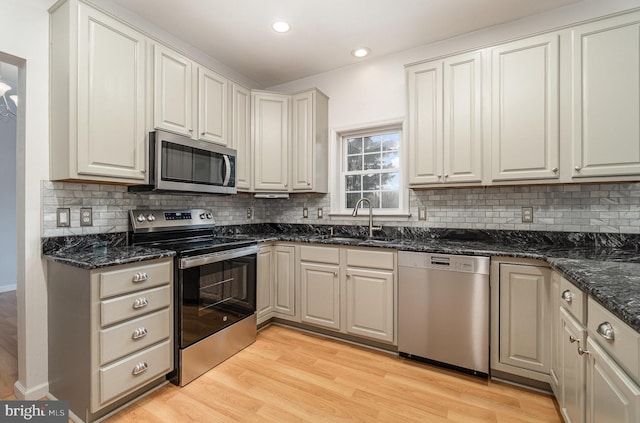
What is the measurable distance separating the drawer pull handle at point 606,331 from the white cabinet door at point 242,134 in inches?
106

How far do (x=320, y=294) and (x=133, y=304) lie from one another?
1499mm

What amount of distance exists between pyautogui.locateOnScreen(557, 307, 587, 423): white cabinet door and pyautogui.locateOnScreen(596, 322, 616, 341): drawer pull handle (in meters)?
0.23

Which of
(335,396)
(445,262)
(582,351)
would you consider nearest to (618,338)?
(582,351)

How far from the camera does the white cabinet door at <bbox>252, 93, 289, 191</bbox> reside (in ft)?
10.2

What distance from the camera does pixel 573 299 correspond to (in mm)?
1380

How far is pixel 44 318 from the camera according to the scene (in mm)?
1844

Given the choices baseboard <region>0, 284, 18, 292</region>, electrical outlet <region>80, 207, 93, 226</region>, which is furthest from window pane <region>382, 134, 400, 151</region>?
baseboard <region>0, 284, 18, 292</region>

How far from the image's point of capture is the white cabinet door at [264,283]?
279 cm

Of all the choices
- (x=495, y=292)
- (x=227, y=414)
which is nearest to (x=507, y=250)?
(x=495, y=292)

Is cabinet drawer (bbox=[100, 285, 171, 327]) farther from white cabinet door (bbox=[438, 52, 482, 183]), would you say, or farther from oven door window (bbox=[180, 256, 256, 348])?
white cabinet door (bbox=[438, 52, 482, 183])

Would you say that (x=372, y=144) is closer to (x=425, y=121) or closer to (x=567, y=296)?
(x=425, y=121)

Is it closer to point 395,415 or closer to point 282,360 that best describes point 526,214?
point 395,415

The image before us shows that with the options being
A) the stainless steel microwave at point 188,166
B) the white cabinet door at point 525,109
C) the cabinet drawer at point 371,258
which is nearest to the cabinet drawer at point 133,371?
the stainless steel microwave at point 188,166

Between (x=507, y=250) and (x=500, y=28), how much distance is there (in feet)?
6.26
